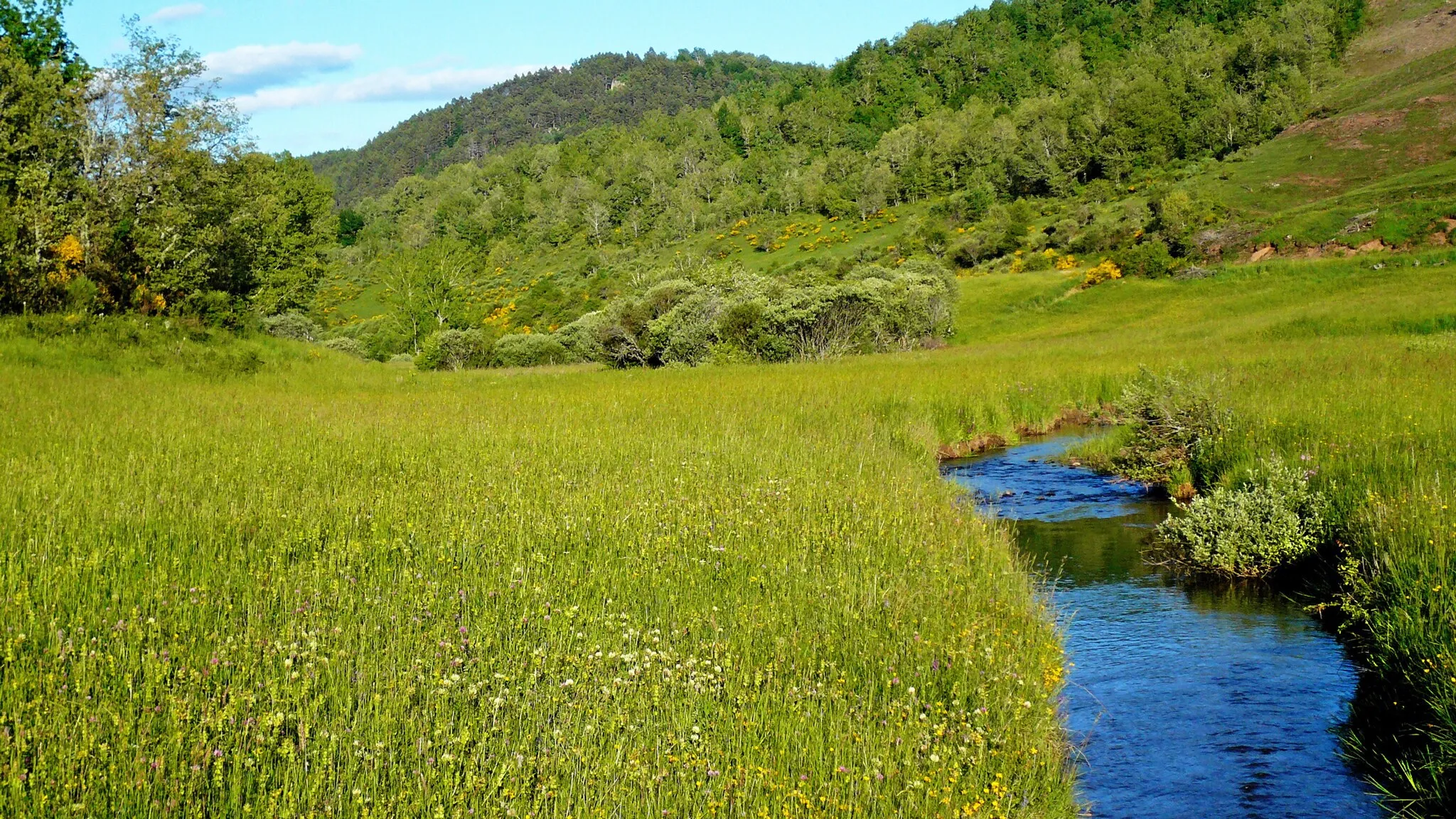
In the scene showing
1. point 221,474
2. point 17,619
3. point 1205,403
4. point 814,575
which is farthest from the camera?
point 1205,403

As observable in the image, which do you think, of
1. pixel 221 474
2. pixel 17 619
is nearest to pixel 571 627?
pixel 17 619

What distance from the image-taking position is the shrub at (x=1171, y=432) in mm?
13977

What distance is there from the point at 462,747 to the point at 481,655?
1118 mm

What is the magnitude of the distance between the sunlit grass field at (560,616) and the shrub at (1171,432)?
65 centimetres

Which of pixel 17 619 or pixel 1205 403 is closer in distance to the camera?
pixel 17 619

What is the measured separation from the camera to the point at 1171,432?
15.2m

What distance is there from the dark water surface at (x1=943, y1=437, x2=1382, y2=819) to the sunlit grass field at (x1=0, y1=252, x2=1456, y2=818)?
0.41 m

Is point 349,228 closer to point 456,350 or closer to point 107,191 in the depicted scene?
point 456,350

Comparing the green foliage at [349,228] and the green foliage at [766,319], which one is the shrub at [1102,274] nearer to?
the green foliage at [766,319]

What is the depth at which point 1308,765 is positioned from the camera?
248 inches

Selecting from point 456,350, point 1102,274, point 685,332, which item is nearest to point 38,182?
point 685,332

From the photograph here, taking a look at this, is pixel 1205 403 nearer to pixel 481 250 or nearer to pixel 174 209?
pixel 174 209

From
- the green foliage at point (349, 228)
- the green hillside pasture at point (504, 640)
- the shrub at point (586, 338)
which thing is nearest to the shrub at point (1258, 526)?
the green hillside pasture at point (504, 640)

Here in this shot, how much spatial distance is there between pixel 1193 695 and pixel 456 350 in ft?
197
